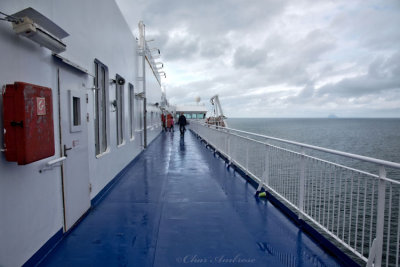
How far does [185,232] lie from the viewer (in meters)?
3.22

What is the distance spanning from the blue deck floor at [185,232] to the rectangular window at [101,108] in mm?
992

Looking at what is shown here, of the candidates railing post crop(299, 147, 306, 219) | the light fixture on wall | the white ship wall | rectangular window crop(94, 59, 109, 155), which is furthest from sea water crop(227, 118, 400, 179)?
the light fixture on wall

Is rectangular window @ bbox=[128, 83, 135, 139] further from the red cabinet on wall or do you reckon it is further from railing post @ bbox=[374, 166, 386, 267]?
railing post @ bbox=[374, 166, 386, 267]

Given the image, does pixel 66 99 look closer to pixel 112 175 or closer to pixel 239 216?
pixel 112 175

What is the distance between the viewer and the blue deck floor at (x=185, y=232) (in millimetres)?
2668

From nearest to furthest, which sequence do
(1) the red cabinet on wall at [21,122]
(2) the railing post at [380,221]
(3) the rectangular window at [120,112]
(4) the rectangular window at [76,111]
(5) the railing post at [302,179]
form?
(1) the red cabinet on wall at [21,122] → (2) the railing post at [380,221] → (5) the railing post at [302,179] → (4) the rectangular window at [76,111] → (3) the rectangular window at [120,112]

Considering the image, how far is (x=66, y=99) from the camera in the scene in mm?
3301

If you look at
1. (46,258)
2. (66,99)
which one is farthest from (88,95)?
(46,258)

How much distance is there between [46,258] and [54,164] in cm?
103

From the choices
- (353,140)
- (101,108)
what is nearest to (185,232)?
(101,108)

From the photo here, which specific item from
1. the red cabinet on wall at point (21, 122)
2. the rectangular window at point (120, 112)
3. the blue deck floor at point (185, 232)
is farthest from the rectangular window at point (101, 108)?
the red cabinet on wall at point (21, 122)

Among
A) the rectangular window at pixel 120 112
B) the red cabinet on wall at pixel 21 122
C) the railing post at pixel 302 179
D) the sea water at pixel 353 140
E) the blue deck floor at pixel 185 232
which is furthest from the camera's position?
the sea water at pixel 353 140

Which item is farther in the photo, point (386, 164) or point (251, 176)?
point (251, 176)

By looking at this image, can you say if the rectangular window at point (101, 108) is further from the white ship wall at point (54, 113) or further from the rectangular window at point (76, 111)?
the rectangular window at point (76, 111)
